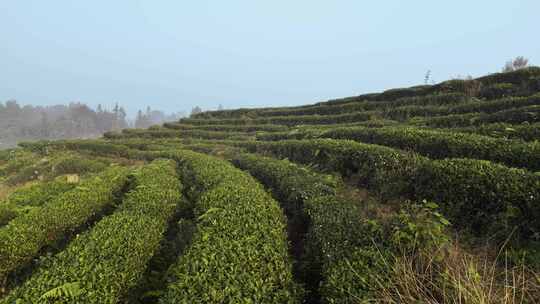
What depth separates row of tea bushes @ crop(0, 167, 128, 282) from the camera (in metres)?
5.72

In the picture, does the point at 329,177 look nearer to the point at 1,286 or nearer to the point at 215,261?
the point at 215,261

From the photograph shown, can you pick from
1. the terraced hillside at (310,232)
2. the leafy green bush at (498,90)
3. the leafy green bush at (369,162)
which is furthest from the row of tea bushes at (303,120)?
the leafy green bush at (369,162)

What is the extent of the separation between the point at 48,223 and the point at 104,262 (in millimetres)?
3601

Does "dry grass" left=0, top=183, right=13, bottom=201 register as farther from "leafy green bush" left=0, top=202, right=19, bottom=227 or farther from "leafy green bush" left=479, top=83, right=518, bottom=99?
"leafy green bush" left=479, top=83, right=518, bottom=99

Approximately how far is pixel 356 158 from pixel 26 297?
10.0 m

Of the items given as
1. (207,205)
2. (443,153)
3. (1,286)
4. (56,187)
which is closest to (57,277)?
(1,286)

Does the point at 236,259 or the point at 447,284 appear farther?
the point at 236,259

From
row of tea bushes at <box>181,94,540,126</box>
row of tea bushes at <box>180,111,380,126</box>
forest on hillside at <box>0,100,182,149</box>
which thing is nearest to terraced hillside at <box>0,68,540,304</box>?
row of tea bushes at <box>181,94,540,126</box>

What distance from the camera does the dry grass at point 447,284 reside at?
329 cm

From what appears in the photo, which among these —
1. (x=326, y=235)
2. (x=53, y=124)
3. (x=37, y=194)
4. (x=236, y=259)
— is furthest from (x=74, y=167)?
(x=53, y=124)

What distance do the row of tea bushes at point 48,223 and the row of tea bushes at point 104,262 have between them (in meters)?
1.31

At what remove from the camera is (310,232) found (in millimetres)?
5949

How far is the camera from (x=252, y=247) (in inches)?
197

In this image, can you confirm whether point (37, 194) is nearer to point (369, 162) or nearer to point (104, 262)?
point (104, 262)
